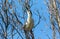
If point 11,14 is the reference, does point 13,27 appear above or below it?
below

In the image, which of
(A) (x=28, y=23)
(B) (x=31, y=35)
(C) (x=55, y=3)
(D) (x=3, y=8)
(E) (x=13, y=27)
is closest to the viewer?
(B) (x=31, y=35)

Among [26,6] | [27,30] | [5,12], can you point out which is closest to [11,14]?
[5,12]

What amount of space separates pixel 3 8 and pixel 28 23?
288 centimetres

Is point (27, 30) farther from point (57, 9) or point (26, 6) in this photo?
point (57, 9)

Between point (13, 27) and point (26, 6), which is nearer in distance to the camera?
point (26, 6)

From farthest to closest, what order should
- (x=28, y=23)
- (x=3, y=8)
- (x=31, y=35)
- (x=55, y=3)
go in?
(x=55, y=3), (x=3, y=8), (x=28, y=23), (x=31, y=35)

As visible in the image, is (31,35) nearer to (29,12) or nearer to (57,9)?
(29,12)

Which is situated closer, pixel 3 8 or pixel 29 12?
pixel 29 12

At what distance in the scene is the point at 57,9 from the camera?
11.0 metres

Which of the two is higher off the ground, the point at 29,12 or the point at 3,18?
the point at 29,12

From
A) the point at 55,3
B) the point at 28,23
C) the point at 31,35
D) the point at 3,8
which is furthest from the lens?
the point at 55,3

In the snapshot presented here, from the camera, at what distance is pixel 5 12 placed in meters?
10.4

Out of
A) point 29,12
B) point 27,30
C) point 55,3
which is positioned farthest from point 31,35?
point 55,3

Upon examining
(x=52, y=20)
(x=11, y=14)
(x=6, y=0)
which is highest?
(x=6, y=0)
